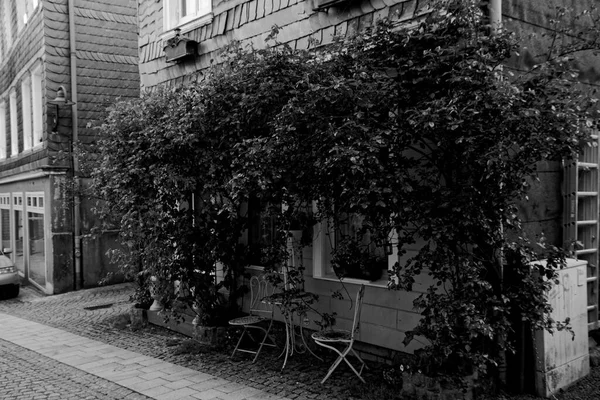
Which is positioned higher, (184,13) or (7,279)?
(184,13)

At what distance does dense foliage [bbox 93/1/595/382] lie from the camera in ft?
15.3

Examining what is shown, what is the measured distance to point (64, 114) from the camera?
1344 cm

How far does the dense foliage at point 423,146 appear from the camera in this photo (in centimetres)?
466

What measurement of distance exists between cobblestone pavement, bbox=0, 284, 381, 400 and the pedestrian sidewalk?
165 millimetres

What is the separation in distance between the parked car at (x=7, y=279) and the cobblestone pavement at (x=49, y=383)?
19.6ft

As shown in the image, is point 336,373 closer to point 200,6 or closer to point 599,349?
point 599,349

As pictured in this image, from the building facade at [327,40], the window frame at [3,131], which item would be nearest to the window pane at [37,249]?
the window frame at [3,131]

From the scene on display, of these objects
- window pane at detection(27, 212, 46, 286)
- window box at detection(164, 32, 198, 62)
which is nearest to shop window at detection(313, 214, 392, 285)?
window box at detection(164, 32, 198, 62)

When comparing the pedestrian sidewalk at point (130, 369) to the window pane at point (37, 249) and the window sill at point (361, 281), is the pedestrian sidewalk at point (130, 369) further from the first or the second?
the window pane at point (37, 249)

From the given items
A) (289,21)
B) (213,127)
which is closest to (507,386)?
(213,127)

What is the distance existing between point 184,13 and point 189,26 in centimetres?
63

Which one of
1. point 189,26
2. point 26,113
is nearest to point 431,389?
point 189,26

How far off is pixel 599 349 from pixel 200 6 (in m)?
7.86

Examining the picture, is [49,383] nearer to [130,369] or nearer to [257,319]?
[130,369]
